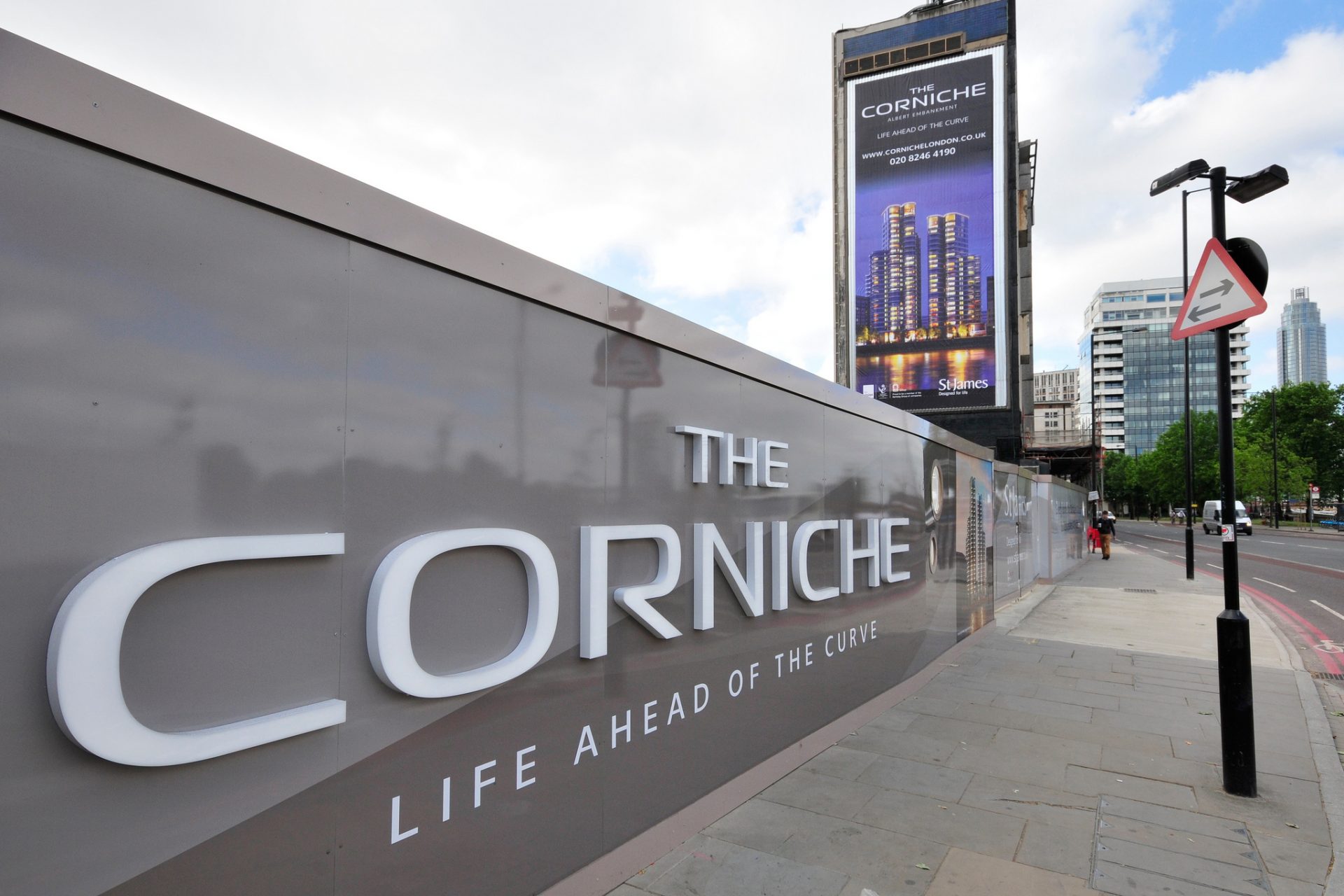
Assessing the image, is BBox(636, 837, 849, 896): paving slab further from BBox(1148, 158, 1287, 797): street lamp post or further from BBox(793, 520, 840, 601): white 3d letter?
BBox(1148, 158, 1287, 797): street lamp post

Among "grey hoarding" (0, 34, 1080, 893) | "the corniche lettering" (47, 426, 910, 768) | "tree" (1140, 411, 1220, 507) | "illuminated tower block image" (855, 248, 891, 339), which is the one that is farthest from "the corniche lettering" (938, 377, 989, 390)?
"tree" (1140, 411, 1220, 507)

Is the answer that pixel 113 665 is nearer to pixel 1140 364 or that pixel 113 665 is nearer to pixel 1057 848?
pixel 1057 848

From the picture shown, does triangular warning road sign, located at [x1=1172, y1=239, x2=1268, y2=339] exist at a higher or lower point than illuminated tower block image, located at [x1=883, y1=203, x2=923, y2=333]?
lower

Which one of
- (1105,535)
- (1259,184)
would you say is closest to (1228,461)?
(1259,184)

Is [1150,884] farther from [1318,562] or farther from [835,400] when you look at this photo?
[1318,562]

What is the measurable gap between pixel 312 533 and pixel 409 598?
0.37 meters

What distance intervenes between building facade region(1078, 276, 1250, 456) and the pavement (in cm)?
14152

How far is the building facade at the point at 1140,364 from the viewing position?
131125 millimetres

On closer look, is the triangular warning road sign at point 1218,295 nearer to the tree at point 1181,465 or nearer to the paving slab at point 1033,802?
the paving slab at point 1033,802

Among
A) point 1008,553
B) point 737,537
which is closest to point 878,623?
point 737,537

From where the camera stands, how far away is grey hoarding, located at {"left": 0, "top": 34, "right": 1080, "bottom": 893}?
1576mm

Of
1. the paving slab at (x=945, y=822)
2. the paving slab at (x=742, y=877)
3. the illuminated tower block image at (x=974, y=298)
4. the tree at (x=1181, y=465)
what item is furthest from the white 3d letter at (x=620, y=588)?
the tree at (x=1181, y=465)

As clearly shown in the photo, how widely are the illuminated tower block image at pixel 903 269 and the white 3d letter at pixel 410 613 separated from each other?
38.1 metres

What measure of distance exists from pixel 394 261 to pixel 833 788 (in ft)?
12.6
